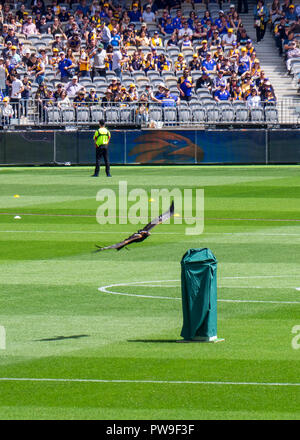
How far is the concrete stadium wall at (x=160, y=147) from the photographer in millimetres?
47000

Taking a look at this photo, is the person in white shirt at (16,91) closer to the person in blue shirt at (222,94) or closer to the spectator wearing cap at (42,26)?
the spectator wearing cap at (42,26)

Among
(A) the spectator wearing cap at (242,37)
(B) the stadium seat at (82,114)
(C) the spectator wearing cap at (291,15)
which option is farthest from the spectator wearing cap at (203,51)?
(B) the stadium seat at (82,114)

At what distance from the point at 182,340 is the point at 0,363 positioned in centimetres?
221

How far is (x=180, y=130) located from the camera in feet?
155

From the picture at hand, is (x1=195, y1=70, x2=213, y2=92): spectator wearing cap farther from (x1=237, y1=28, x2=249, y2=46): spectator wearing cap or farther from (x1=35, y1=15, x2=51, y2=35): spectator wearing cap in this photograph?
(x1=35, y1=15, x2=51, y2=35): spectator wearing cap

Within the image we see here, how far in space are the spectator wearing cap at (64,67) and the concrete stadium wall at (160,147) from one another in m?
3.76

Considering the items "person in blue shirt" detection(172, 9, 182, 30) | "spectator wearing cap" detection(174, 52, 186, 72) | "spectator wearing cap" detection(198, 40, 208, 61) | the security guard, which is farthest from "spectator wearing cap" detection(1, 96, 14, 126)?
"person in blue shirt" detection(172, 9, 182, 30)

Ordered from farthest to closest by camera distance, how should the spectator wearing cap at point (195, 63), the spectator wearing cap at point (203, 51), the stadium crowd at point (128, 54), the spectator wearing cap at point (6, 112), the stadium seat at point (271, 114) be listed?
the spectator wearing cap at point (203, 51) < the spectator wearing cap at point (195, 63) < the stadium crowd at point (128, 54) < the stadium seat at point (271, 114) < the spectator wearing cap at point (6, 112)

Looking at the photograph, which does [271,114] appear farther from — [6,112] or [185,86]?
[6,112]

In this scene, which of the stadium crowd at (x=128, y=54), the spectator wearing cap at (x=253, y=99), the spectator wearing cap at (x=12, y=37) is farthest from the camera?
the spectator wearing cap at (x=12, y=37)

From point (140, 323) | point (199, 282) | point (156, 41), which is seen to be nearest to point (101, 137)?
point (156, 41)

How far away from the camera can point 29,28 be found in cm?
5197

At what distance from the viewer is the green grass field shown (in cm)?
915

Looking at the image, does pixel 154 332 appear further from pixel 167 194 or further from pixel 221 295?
pixel 167 194
